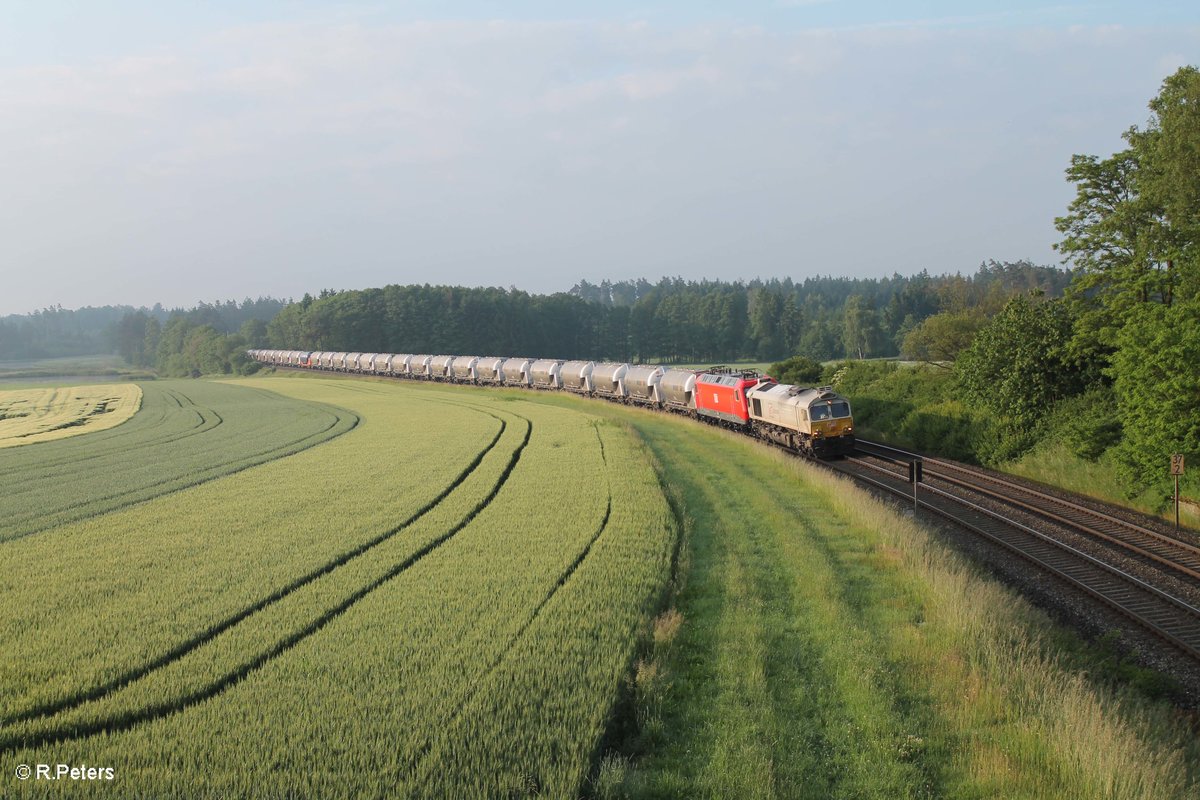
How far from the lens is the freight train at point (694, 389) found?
119 ft

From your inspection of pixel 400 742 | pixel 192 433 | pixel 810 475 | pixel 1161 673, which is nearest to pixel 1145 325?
pixel 810 475

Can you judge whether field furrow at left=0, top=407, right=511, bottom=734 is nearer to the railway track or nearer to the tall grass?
the tall grass

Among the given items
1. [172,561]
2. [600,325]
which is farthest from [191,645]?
[600,325]

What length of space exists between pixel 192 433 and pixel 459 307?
10581 cm

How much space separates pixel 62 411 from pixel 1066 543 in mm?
68330

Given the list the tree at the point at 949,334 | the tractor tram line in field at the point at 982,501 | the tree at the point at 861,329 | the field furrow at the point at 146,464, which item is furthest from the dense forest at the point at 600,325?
the field furrow at the point at 146,464

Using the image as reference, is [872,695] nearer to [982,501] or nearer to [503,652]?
[503,652]

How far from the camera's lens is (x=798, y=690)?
36.2 ft

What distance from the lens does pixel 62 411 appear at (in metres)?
61.8

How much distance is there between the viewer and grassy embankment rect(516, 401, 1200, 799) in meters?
8.84

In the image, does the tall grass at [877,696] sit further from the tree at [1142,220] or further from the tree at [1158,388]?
the tree at [1142,220]

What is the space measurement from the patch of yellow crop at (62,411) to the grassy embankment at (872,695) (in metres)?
42.2

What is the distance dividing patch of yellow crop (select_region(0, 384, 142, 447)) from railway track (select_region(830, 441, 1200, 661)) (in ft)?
146

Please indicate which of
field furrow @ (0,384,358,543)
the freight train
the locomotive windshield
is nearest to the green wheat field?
field furrow @ (0,384,358,543)
